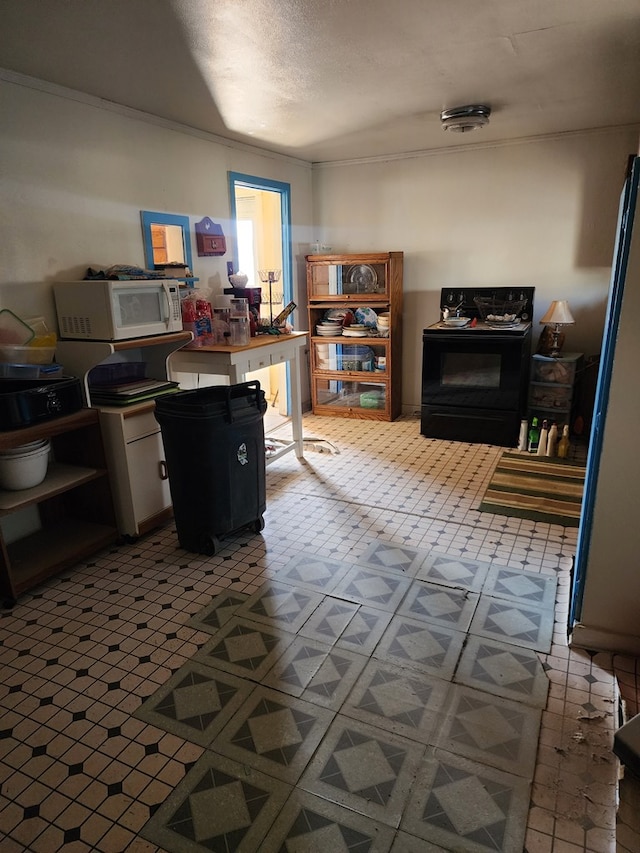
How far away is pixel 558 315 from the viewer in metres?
4.31

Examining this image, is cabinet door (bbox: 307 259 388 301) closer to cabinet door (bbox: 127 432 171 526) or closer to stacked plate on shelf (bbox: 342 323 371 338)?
stacked plate on shelf (bbox: 342 323 371 338)

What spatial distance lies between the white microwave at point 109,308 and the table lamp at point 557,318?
294 cm

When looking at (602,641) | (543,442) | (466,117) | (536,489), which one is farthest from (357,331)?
(602,641)

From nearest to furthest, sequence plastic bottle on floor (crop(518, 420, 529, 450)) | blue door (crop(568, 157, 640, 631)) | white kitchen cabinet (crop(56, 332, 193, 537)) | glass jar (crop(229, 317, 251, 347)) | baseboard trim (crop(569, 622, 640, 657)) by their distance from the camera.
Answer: blue door (crop(568, 157, 640, 631)), baseboard trim (crop(569, 622, 640, 657)), white kitchen cabinet (crop(56, 332, 193, 537)), glass jar (crop(229, 317, 251, 347)), plastic bottle on floor (crop(518, 420, 529, 450))

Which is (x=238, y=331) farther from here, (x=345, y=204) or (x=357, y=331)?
(x=345, y=204)

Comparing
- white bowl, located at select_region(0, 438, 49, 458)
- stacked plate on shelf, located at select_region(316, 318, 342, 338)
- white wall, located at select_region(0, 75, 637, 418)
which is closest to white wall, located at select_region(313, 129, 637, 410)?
white wall, located at select_region(0, 75, 637, 418)

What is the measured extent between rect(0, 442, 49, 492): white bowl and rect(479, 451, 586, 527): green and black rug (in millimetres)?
2462

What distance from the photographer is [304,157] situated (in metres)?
5.02

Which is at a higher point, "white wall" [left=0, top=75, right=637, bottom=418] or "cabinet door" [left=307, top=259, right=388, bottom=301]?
"white wall" [left=0, top=75, right=637, bottom=418]

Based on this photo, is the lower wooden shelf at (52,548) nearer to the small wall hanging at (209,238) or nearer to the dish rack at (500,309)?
the small wall hanging at (209,238)

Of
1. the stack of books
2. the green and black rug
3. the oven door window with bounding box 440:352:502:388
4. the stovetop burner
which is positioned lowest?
the green and black rug

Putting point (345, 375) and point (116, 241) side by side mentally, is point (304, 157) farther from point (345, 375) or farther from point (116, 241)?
point (116, 241)

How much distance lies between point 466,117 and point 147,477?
2984 millimetres

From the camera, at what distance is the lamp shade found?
4.30 meters
